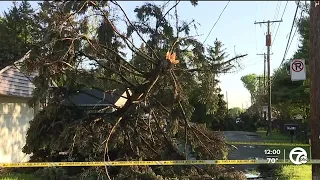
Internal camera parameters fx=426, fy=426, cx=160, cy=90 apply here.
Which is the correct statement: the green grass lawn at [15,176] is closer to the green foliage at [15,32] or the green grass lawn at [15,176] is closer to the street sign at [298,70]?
the green foliage at [15,32]

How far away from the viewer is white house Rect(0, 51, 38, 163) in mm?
13617

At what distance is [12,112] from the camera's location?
14.5 meters

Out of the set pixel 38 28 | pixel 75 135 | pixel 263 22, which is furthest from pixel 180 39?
pixel 263 22

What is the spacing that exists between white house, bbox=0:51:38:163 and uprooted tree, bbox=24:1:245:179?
9.24 ft

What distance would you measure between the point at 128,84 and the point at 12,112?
538cm

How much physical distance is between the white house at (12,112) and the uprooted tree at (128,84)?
9.24ft

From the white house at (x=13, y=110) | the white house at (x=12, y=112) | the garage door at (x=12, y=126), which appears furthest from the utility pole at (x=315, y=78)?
the garage door at (x=12, y=126)

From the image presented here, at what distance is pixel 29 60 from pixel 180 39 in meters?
3.74

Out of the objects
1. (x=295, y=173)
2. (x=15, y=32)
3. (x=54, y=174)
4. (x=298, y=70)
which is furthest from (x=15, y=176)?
(x=15, y=32)

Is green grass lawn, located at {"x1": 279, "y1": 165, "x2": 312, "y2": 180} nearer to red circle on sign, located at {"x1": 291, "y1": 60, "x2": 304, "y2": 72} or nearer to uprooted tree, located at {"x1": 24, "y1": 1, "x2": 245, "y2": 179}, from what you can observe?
uprooted tree, located at {"x1": 24, "y1": 1, "x2": 245, "y2": 179}

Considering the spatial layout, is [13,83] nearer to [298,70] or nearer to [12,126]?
[12,126]

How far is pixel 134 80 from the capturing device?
1140cm

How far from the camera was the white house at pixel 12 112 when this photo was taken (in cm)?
1362

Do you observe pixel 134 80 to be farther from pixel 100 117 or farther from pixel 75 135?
pixel 75 135
